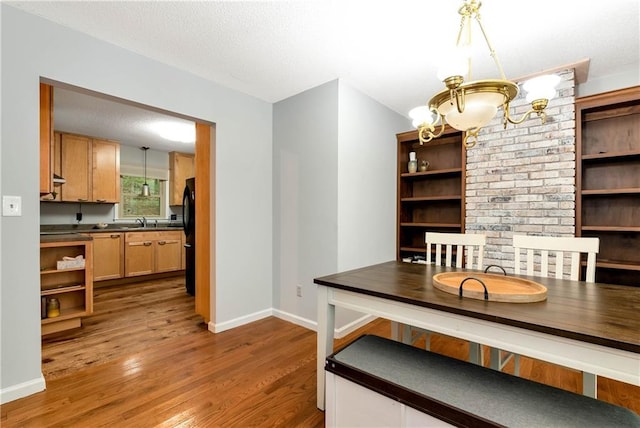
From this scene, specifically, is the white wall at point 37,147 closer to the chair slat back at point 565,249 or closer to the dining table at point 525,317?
the dining table at point 525,317

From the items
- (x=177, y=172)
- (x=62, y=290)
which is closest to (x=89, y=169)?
(x=177, y=172)

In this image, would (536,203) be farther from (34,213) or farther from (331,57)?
(34,213)

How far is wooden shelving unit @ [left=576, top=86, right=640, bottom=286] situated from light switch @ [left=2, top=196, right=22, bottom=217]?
4.14 metres

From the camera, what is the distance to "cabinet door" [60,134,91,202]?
168 inches

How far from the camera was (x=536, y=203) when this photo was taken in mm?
2666

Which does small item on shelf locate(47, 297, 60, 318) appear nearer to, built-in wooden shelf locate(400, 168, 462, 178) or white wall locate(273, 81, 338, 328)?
white wall locate(273, 81, 338, 328)

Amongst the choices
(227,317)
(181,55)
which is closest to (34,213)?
(181,55)

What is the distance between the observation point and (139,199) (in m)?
5.46

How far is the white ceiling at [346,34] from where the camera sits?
1799 mm

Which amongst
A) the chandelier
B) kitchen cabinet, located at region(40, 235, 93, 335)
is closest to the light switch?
kitchen cabinet, located at region(40, 235, 93, 335)

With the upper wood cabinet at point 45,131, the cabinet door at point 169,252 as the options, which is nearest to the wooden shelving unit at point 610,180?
the upper wood cabinet at point 45,131

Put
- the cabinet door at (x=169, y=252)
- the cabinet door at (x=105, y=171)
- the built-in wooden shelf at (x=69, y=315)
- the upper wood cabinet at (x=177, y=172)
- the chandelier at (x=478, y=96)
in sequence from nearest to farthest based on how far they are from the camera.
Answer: the chandelier at (x=478, y=96) → the built-in wooden shelf at (x=69, y=315) → the cabinet door at (x=105, y=171) → the cabinet door at (x=169, y=252) → the upper wood cabinet at (x=177, y=172)

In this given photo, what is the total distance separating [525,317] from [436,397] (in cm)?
45

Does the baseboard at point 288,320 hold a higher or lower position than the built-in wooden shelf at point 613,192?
lower
